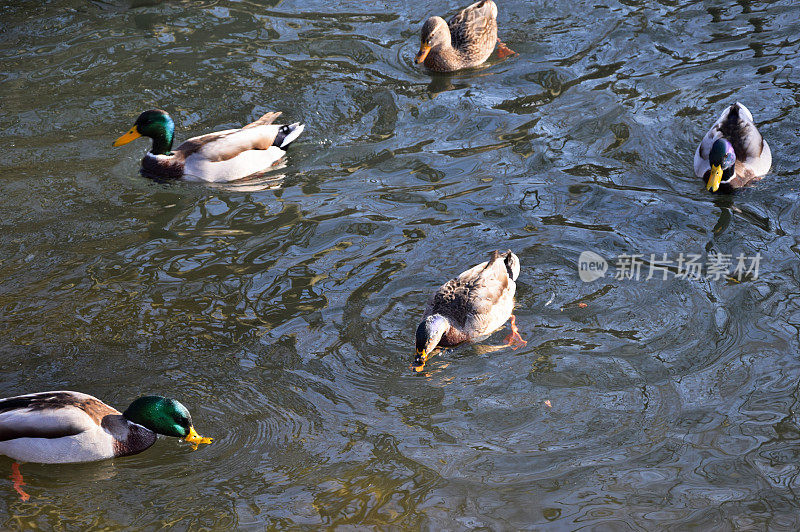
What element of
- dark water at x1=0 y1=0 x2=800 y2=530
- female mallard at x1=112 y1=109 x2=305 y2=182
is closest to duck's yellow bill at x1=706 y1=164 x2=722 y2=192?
dark water at x1=0 y1=0 x2=800 y2=530

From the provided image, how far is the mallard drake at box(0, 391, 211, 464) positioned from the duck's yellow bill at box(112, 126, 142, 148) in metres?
4.20

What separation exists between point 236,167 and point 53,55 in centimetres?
405

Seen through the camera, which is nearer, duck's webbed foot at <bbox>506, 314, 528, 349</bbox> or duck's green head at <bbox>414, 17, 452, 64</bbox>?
duck's webbed foot at <bbox>506, 314, 528, 349</bbox>

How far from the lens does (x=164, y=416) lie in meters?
5.63

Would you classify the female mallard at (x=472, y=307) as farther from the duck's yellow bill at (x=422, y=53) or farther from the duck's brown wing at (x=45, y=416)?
the duck's yellow bill at (x=422, y=53)

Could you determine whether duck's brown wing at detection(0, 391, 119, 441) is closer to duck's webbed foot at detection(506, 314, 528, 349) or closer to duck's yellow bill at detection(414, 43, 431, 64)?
duck's webbed foot at detection(506, 314, 528, 349)

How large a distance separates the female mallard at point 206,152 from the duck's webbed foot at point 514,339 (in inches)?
145

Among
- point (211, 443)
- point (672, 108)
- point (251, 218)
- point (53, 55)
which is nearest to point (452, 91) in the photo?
point (672, 108)

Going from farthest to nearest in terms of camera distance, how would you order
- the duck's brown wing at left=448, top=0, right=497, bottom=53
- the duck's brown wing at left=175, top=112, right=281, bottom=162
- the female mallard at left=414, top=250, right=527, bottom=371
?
the duck's brown wing at left=448, top=0, right=497, bottom=53
the duck's brown wing at left=175, top=112, right=281, bottom=162
the female mallard at left=414, top=250, right=527, bottom=371

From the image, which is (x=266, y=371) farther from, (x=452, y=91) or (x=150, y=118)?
(x=452, y=91)

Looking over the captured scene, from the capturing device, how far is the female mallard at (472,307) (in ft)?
21.2

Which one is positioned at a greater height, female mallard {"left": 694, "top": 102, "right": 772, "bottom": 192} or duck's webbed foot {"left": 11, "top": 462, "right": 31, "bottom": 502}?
female mallard {"left": 694, "top": 102, "right": 772, "bottom": 192}

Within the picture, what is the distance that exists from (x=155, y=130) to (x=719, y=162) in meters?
5.68

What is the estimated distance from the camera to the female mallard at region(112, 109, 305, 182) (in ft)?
29.7
